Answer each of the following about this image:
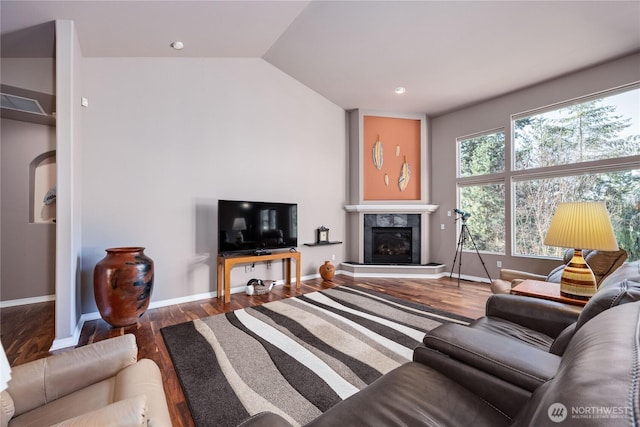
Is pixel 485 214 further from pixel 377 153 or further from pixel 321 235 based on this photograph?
pixel 321 235

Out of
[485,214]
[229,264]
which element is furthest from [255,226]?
[485,214]

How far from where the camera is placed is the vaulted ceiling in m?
2.71

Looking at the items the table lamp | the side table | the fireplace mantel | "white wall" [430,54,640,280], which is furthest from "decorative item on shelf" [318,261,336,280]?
the table lamp

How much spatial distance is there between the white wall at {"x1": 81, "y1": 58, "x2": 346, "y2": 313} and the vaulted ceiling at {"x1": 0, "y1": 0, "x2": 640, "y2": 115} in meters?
0.31

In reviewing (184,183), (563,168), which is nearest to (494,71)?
(563,168)

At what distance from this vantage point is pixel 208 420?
1563 mm

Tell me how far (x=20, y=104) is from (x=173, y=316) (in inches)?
123

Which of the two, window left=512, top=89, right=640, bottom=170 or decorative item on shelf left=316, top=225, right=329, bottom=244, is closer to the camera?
window left=512, top=89, right=640, bottom=170

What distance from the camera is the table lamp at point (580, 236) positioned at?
1.78 metres

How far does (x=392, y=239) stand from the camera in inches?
224

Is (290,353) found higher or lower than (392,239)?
lower

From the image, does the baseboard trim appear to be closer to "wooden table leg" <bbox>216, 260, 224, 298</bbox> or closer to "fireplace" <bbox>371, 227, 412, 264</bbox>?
"wooden table leg" <bbox>216, 260, 224, 298</bbox>

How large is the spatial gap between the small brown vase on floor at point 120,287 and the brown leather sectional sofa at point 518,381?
266 centimetres

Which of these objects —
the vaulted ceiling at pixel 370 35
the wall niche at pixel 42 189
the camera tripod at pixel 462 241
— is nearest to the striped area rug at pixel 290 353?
the camera tripod at pixel 462 241
